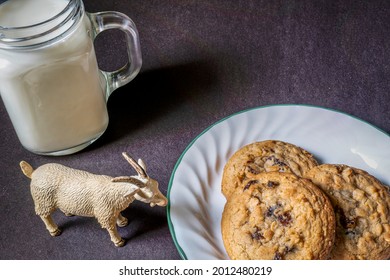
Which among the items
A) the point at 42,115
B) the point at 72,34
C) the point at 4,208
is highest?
the point at 72,34

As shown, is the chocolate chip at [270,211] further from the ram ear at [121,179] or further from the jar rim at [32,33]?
the jar rim at [32,33]

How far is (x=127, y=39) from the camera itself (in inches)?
51.3

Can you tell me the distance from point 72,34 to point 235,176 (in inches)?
15.6

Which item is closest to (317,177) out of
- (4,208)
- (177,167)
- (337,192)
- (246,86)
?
(337,192)

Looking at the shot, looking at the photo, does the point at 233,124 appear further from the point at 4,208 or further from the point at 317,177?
the point at 4,208

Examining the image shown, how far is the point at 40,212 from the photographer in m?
1.14

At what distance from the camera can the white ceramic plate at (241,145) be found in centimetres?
114

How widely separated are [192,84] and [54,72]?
15.6 inches

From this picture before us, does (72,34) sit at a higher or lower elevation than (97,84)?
higher

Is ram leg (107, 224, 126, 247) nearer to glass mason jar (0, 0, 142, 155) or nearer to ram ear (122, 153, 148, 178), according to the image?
ram ear (122, 153, 148, 178)

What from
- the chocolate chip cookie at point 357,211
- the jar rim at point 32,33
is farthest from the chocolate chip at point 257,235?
the jar rim at point 32,33

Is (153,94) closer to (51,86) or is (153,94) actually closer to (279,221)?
(51,86)
